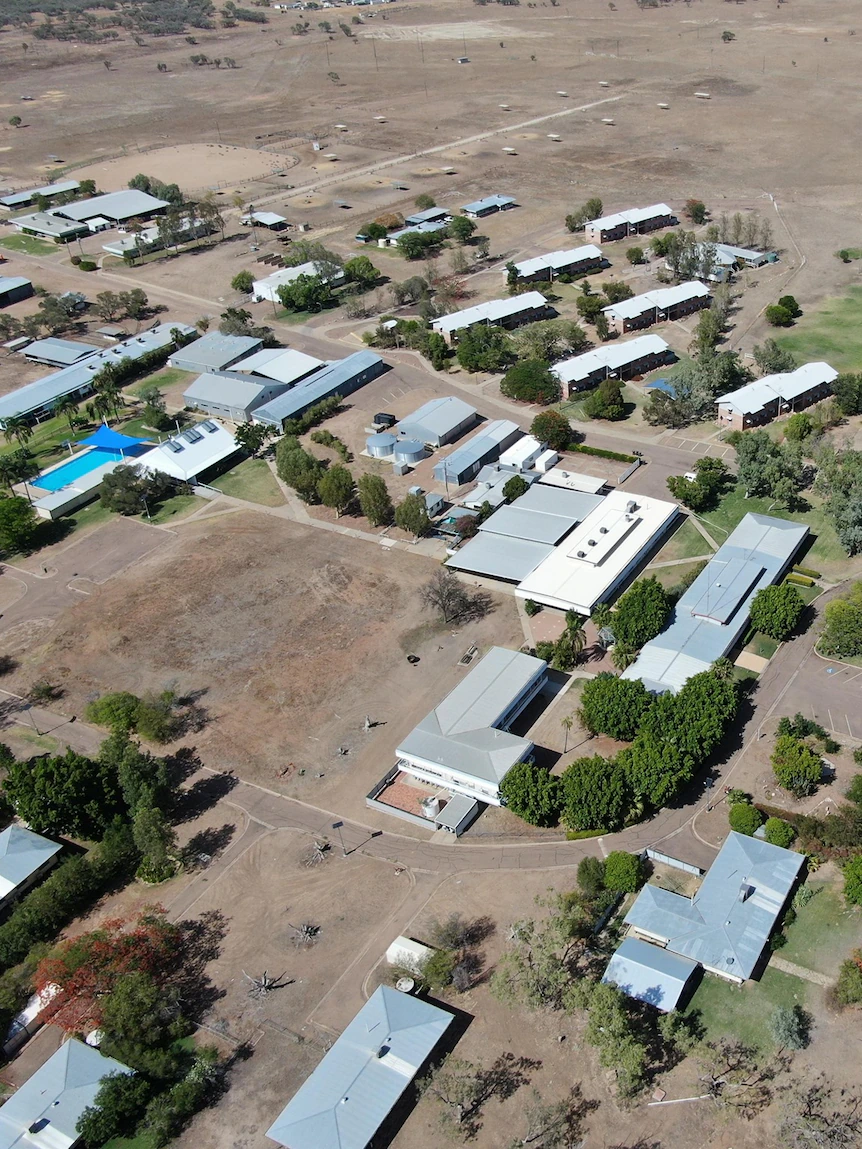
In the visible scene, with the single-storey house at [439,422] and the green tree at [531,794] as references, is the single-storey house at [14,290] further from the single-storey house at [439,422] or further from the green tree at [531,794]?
the green tree at [531,794]

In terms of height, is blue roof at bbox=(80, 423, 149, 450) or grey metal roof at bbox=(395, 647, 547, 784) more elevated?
blue roof at bbox=(80, 423, 149, 450)

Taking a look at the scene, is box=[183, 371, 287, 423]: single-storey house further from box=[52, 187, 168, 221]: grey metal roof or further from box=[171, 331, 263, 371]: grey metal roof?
box=[52, 187, 168, 221]: grey metal roof

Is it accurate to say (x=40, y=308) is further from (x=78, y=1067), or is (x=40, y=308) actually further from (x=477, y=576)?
(x=78, y=1067)

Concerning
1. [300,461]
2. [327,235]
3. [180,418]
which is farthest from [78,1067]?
[327,235]

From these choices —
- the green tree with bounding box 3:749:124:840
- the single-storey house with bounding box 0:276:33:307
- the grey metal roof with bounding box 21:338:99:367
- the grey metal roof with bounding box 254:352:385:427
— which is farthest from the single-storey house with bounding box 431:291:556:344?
the green tree with bounding box 3:749:124:840

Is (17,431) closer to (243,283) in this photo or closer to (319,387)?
(319,387)

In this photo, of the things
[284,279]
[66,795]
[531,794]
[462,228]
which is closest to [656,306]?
[462,228]
